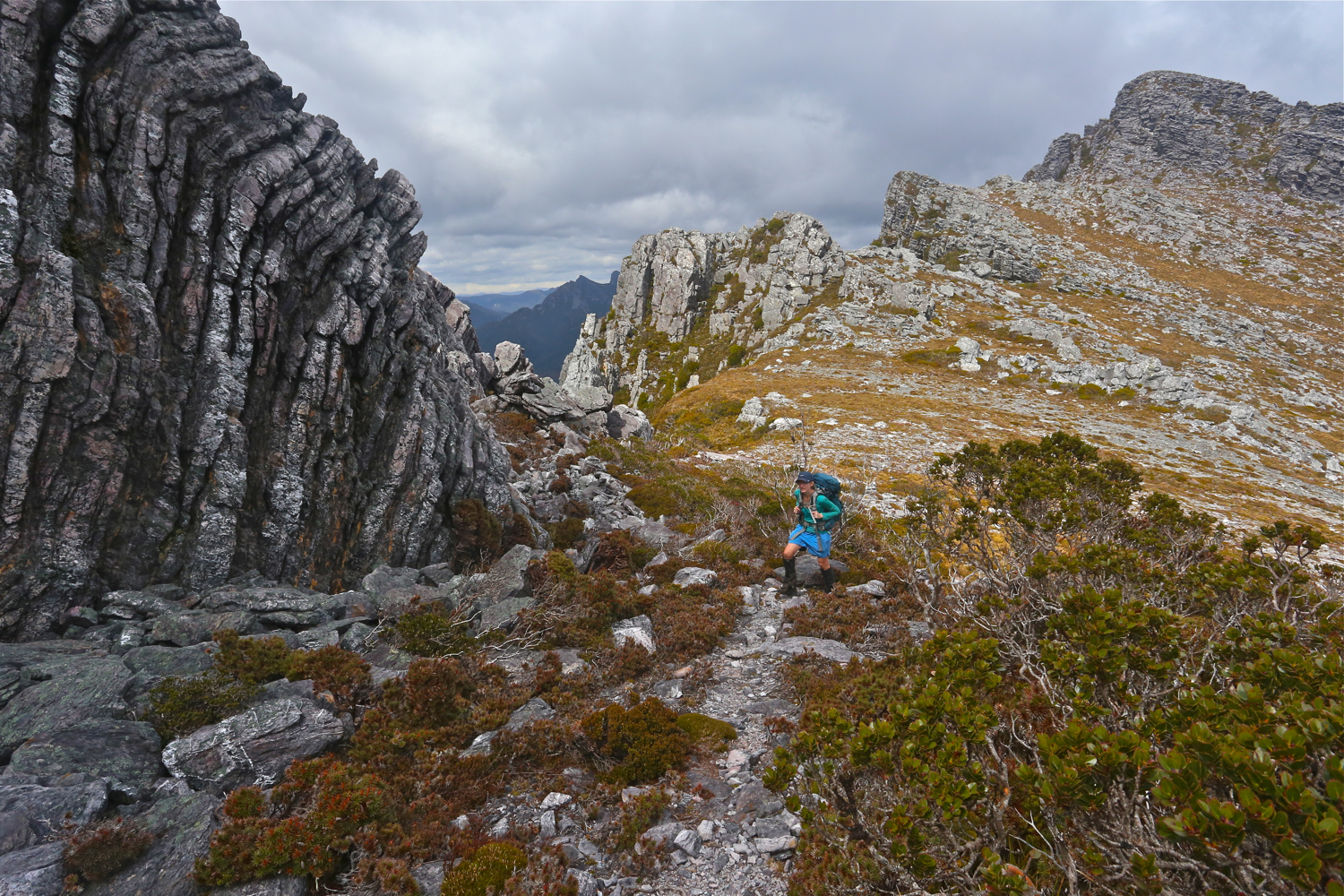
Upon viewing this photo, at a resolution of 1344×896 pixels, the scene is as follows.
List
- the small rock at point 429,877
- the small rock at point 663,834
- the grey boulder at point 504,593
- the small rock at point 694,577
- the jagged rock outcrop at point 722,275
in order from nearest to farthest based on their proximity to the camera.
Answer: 1. the small rock at point 429,877
2. the small rock at point 663,834
3. the grey boulder at point 504,593
4. the small rock at point 694,577
5. the jagged rock outcrop at point 722,275

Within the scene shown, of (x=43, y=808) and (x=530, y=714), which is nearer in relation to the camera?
(x=43, y=808)

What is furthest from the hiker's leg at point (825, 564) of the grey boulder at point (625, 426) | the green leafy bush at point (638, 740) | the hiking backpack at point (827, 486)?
the grey boulder at point (625, 426)

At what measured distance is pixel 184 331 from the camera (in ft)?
37.1

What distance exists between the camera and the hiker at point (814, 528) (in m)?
14.5

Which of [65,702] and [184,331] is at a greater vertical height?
[184,331]

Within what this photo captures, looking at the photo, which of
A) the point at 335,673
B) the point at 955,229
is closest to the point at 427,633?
the point at 335,673

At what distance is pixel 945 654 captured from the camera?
622cm

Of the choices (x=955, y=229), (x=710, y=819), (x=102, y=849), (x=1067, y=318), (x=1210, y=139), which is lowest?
(x=710, y=819)

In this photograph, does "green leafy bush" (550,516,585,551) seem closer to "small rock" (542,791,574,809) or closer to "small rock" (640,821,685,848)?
"small rock" (542,791,574,809)

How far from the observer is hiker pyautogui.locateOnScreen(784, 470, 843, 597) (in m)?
14.5

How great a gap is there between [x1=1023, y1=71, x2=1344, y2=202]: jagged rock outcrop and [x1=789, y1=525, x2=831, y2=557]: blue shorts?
581ft

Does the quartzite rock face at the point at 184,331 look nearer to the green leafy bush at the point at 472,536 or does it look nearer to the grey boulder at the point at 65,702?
the green leafy bush at the point at 472,536

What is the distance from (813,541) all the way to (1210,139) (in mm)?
203891

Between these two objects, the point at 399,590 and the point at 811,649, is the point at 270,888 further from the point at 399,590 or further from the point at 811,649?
the point at 811,649
